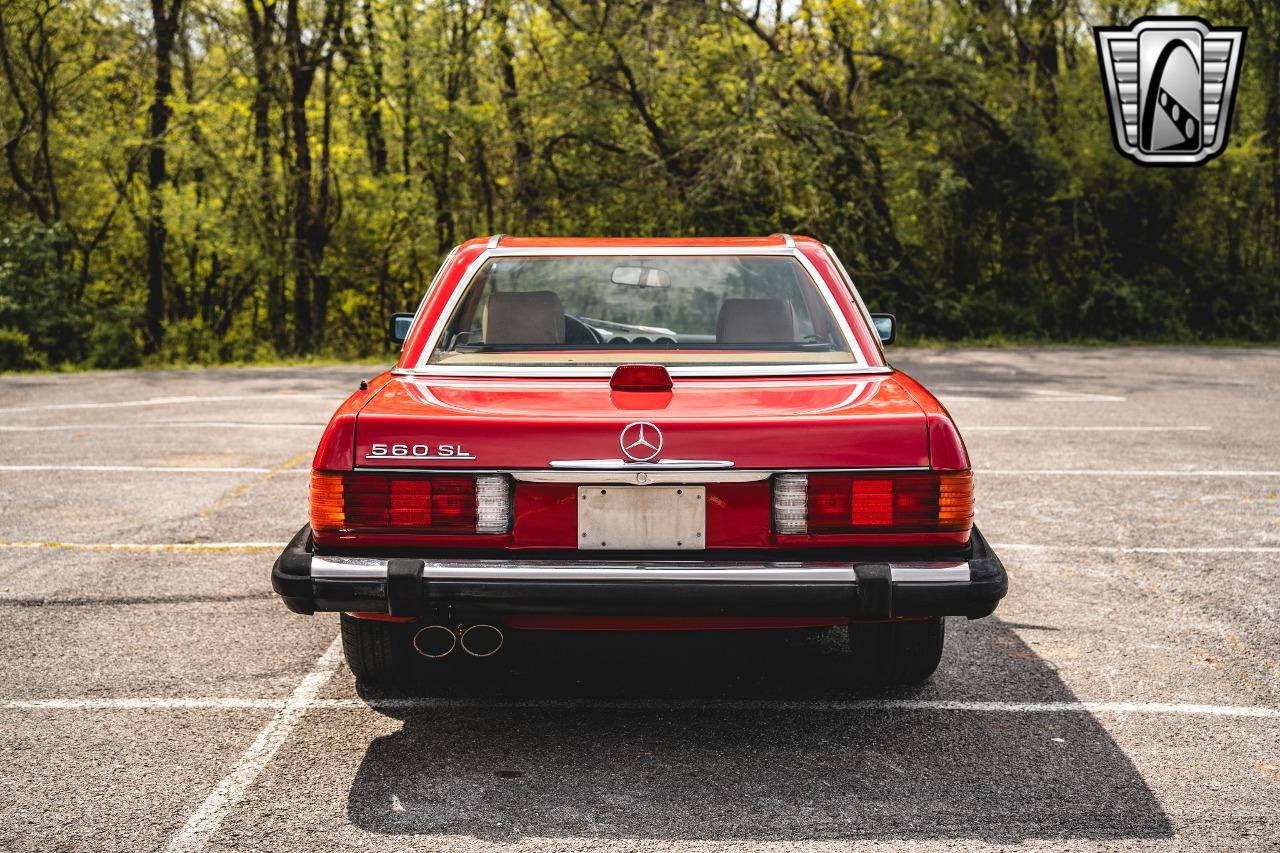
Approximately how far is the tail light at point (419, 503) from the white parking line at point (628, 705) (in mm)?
850

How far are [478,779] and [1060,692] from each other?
2001 mm

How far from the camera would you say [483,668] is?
4.45 m

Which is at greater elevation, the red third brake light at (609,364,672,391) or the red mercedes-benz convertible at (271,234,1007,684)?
the red third brake light at (609,364,672,391)

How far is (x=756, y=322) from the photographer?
452 cm

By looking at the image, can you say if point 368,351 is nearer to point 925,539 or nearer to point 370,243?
point 370,243

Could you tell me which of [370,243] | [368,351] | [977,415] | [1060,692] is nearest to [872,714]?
[1060,692]

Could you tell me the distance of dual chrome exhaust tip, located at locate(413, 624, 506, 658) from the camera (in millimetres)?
4125

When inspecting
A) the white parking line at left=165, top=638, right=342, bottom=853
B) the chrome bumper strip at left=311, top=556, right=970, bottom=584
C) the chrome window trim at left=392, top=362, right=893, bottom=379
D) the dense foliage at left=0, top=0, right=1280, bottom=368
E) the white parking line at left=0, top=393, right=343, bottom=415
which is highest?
the dense foliage at left=0, top=0, right=1280, bottom=368

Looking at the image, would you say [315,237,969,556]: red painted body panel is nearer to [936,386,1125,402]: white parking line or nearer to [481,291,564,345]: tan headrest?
[481,291,564,345]: tan headrest

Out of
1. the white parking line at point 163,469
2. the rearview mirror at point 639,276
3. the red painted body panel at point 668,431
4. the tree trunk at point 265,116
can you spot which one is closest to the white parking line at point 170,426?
the white parking line at point 163,469

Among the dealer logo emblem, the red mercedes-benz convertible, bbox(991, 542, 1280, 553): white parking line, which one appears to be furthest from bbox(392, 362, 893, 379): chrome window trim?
bbox(991, 542, 1280, 553): white parking line

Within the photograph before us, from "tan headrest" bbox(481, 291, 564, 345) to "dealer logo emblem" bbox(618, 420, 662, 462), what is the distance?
1.20m
